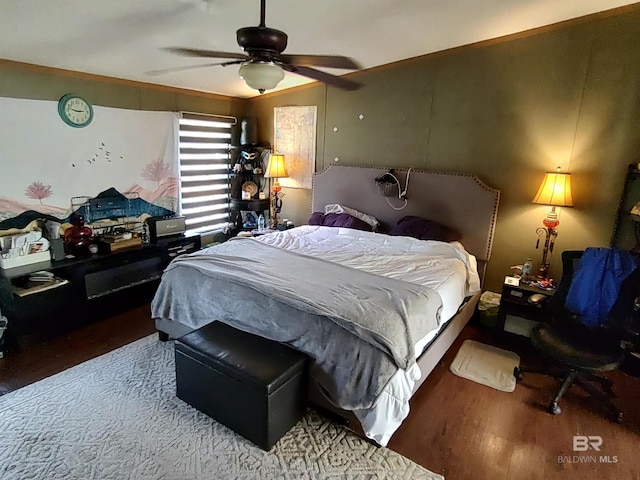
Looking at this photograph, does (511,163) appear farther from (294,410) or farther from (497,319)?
(294,410)

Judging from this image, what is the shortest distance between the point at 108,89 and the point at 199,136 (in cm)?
119

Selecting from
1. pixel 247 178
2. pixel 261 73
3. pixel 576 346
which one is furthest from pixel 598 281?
pixel 247 178

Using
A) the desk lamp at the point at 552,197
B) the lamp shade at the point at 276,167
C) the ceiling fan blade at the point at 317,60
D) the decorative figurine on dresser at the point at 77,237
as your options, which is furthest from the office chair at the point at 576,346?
the decorative figurine on dresser at the point at 77,237

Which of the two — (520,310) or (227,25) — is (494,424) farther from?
(227,25)

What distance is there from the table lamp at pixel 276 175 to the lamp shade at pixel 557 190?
299cm

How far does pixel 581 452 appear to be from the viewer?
86.6 inches

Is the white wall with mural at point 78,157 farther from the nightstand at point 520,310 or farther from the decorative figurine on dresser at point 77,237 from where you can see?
the nightstand at point 520,310

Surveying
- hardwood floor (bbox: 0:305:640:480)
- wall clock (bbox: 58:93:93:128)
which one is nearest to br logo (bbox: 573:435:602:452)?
hardwood floor (bbox: 0:305:640:480)

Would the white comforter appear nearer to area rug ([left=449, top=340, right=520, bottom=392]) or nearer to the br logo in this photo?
area rug ([left=449, top=340, right=520, bottom=392])

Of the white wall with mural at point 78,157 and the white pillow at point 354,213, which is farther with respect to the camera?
the white pillow at point 354,213

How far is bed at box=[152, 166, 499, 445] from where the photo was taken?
208cm

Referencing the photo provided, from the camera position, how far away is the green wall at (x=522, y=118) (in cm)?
303

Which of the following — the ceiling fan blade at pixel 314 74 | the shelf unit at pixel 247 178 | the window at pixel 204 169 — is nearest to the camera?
the ceiling fan blade at pixel 314 74

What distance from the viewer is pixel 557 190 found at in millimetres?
3111
